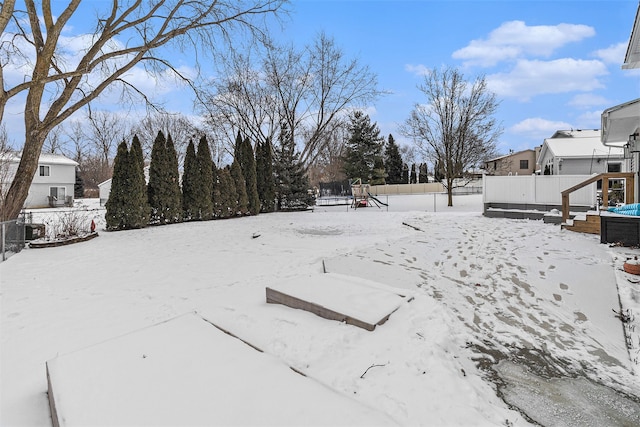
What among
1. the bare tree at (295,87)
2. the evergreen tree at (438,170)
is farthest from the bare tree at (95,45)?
the evergreen tree at (438,170)

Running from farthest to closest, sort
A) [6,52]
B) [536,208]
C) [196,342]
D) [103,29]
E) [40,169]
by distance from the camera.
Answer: [40,169] < [536,208] < [103,29] < [6,52] < [196,342]

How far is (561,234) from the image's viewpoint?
7.43m

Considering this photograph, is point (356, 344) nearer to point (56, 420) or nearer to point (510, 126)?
point (56, 420)

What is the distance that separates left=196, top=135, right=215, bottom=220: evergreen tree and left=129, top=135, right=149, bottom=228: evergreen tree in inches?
83.7

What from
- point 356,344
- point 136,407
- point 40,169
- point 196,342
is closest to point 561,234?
point 356,344

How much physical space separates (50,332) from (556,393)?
4431 mm

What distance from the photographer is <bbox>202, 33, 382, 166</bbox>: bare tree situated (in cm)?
1686

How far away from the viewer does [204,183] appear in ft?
39.5

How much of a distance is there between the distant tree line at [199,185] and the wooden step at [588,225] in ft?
35.9

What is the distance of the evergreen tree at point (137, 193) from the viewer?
9719 millimetres

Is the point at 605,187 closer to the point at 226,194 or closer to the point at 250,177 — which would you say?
the point at 226,194

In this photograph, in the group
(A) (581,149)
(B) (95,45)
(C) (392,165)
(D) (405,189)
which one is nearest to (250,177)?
(B) (95,45)

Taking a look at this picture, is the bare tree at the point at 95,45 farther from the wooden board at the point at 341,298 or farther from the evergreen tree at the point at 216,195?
the wooden board at the point at 341,298

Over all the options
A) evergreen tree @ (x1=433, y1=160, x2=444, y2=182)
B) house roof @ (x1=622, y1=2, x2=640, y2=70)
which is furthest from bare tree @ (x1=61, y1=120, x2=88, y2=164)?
house roof @ (x1=622, y1=2, x2=640, y2=70)
